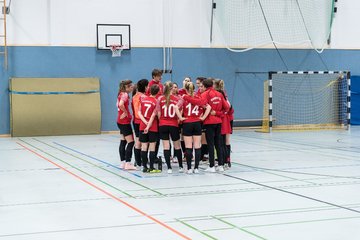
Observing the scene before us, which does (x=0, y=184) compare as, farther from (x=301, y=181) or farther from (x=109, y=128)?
(x=109, y=128)

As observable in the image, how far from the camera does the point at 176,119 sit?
35.2 ft

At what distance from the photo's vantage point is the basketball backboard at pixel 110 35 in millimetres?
20656

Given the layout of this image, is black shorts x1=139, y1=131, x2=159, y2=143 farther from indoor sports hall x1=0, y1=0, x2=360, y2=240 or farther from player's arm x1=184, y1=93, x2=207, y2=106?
player's arm x1=184, y1=93, x2=207, y2=106

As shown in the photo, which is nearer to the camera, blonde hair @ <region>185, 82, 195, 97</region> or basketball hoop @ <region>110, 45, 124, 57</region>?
blonde hair @ <region>185, 82, 195, 97</region>

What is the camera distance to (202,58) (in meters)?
22.1

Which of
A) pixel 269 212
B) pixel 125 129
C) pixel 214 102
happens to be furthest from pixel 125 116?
pixel 269 212

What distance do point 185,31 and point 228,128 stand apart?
35.9 feet

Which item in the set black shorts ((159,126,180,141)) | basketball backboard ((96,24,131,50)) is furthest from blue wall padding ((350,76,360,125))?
black shorts ((159,126,180,141))

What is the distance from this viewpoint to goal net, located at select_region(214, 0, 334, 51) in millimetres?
21750

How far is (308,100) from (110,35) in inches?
329

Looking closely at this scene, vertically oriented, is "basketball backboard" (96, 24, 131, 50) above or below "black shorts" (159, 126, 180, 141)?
above

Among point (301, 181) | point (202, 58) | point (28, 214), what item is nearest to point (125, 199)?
point (28, 214)

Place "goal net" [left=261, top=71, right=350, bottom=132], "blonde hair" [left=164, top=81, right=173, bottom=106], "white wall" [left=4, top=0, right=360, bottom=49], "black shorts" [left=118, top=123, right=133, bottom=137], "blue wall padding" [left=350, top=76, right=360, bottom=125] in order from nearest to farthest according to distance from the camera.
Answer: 1. "blonde hair" [left=164, top=81, right=173, bottom=106]
2. "black shorts" [left=118, top=123, right=133, bottom=137]
3. "white wall" [left=4, top=0, right=360, bottom=49]
4. "goal net" [left=261, top=71, right=350, bottom=132]
5. "blue wall padding" [left=350, top=76, right=360, bottom=125]

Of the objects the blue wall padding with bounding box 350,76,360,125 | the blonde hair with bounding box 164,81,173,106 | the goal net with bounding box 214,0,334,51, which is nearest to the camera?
the blonde hair with bounding box 164,81,173,106
